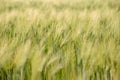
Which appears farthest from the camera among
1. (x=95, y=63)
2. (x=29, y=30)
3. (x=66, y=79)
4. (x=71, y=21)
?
(x=71, y=21)

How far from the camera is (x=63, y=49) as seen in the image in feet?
3.14

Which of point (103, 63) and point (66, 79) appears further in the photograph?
point (103, 63)

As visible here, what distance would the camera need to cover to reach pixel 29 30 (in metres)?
1.25

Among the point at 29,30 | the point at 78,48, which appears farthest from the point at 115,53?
the point at 29,30

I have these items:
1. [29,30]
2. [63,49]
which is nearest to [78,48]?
[63,49]

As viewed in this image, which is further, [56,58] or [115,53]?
[115,53]

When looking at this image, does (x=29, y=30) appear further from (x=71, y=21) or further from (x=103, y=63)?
(x=103, y=63)

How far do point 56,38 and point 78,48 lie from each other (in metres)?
0.19

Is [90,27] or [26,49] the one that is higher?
[26,49]

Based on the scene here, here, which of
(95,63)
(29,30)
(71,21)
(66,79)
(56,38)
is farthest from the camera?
(71,21)

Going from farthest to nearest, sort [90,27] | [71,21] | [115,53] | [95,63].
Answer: [71,21], [90,27], [115,53], [95,63]

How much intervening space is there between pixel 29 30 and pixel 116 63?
578 mm

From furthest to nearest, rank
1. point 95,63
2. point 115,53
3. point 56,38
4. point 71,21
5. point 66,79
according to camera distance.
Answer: point 71,21 → point 56,38 → point 115,53 → point 95,63 → point 66,79

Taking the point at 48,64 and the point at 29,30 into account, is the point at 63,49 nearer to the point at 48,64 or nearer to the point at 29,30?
the point at 48,64
